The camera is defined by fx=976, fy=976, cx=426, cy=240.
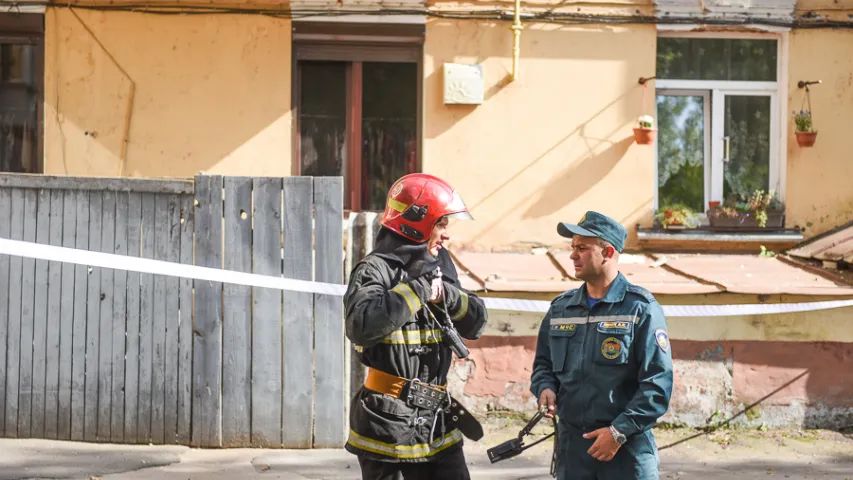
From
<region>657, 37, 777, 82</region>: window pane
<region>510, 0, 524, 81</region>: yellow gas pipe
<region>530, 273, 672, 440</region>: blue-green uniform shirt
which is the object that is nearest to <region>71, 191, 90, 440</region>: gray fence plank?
<region>530, 273, 672, 440</region>: blue-green uniform shirt

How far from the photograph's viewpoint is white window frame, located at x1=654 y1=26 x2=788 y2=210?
10.3m

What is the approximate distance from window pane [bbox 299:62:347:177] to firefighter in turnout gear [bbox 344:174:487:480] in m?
6.18

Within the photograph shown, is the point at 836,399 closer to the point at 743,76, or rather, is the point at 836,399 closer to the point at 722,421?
the point at 722,421

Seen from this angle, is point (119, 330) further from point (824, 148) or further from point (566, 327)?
point (824, 148)

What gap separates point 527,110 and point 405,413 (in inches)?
251

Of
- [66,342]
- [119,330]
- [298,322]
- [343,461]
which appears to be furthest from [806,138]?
[66,342]

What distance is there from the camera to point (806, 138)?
10055 mm

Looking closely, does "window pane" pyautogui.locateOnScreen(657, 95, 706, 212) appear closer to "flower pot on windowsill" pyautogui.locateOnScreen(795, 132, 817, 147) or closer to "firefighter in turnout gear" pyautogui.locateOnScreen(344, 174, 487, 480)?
"flower pot on windowsill" pyautogui.locateOnScreen(795, 132, 817, 147)

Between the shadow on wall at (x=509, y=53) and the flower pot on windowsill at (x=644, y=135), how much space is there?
567 mm

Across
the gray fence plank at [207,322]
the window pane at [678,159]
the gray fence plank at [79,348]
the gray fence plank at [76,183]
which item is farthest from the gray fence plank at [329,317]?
the window pane at [678,159]

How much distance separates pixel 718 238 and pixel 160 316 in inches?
228

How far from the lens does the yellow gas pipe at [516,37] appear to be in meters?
9.83

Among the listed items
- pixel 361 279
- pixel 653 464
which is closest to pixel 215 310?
pixel 361 279

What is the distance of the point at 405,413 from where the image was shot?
13.7 feet
